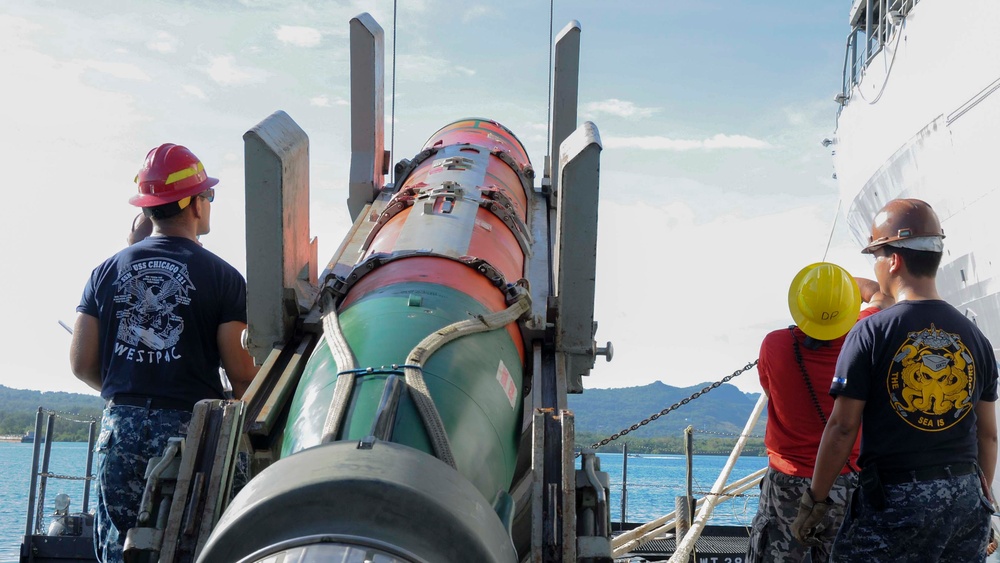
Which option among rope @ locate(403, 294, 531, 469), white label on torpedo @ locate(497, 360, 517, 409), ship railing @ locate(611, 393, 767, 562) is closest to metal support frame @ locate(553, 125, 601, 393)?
rope @ locate(403, 294, 531, 469)

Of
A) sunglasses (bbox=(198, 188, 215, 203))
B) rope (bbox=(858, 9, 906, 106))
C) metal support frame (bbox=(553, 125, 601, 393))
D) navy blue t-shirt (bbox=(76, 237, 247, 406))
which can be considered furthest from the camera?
Result: rope (bbox=(858, 9, 906, 106))

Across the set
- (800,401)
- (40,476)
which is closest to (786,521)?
(800,401)

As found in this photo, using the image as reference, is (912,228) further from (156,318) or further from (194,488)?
(156,318)

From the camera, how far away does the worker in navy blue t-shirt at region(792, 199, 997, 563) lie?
355 cm

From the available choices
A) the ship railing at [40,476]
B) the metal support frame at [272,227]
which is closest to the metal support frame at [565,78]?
the metal support frame at [272,227]

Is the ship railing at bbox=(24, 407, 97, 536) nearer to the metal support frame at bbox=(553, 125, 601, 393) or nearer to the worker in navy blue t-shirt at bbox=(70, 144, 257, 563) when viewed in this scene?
the worker in navy blue t-shirt at bbox=(70, 144, 257, 563)

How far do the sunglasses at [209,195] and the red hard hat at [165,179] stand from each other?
0.03 m

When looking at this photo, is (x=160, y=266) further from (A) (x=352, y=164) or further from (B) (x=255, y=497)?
(A) (x=352, y=164)

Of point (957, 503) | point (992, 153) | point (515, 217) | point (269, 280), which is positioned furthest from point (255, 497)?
point (992, 153)

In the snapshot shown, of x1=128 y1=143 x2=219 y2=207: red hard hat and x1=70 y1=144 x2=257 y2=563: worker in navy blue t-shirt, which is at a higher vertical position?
x1=128 y1=143 x2=219 y2=207: red hard hat

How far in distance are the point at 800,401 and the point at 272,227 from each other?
2.44 metres

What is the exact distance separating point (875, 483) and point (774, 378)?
78cm

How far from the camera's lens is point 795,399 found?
425 cm

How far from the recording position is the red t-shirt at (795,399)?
4.21 metres
